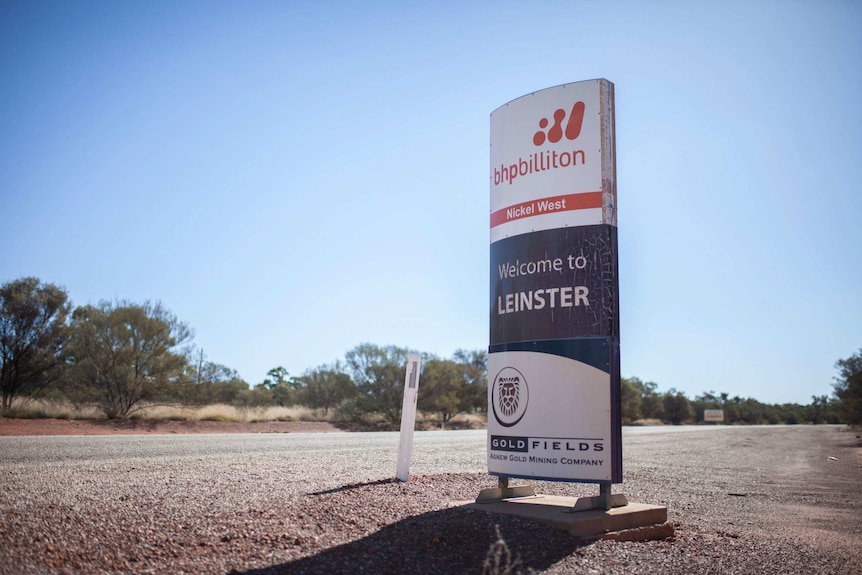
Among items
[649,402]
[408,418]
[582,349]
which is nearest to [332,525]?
[582,349]

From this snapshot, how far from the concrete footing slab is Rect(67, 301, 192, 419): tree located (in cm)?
2328

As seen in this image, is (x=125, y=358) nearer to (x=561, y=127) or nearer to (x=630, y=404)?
(x=561, y=127)

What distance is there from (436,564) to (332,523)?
119 cm

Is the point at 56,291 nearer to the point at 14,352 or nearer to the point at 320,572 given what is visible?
the point at 14,352

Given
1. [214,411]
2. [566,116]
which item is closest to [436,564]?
[566,116]

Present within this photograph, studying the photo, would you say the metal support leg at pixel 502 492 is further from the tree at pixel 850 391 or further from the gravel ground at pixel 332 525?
the tree at pixel 850 391

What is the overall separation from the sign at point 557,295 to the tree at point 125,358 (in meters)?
22.9

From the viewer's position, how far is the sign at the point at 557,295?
Answer: 6559mm

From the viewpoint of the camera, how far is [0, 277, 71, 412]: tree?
2877 centimetres

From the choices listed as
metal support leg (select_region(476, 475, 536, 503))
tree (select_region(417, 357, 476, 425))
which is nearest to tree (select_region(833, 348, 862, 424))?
tree (select_region(417, 357, 476, 425))

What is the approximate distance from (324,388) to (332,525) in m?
41.1

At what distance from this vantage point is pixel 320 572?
439 centimetres

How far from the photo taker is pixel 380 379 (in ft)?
127

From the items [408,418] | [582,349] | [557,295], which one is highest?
[557,295]
